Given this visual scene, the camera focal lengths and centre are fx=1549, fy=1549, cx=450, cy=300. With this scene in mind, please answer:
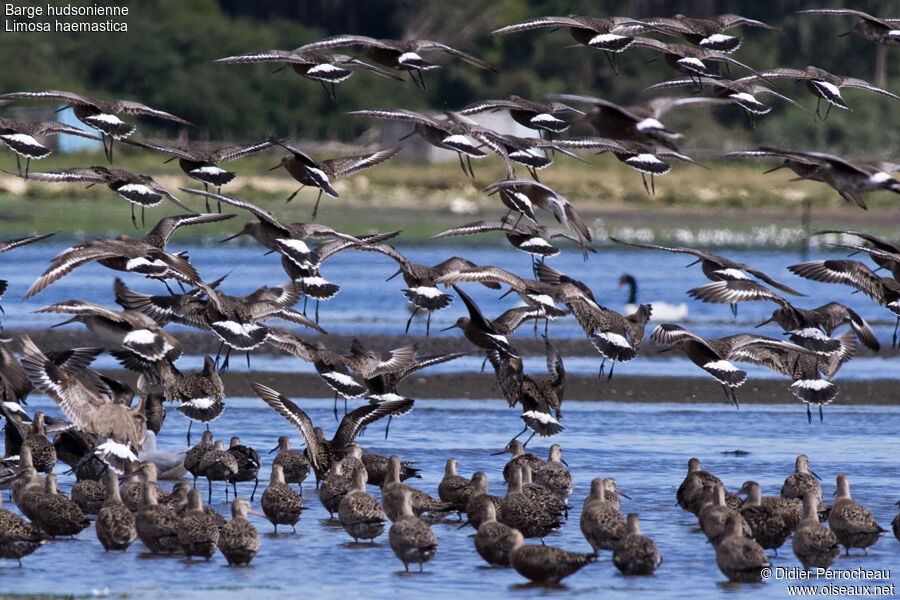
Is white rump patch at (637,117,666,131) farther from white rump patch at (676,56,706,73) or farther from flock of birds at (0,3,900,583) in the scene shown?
white rump patch at (676,56,706,73)

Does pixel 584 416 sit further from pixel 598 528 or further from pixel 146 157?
pixel 146 157

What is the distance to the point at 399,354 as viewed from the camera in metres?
15.5

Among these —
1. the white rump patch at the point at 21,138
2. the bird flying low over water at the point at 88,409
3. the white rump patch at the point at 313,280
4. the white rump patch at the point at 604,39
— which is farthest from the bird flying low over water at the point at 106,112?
the white rump patch at the point at 604,39

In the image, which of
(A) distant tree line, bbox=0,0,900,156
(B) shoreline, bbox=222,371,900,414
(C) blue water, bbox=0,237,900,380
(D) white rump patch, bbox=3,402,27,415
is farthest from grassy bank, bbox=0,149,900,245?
(D) white rump patch, bbox=3,402,27,415

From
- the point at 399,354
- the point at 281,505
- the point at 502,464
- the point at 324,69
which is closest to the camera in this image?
the point at 281,505

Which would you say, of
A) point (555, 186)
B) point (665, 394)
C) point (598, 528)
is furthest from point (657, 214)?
point (598, 528)

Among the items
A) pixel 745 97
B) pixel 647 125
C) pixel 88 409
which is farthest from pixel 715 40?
pixel 88 409

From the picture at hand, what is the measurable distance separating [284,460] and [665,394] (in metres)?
8.17

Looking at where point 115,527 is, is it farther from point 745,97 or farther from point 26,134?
point 745,97

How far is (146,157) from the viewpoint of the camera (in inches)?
2083

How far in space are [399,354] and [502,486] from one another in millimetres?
1840

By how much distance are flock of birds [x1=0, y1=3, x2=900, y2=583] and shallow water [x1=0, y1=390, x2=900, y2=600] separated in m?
0.21

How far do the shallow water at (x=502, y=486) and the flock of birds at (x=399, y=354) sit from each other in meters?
0.21

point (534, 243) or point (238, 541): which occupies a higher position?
point (534, 243)
